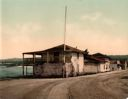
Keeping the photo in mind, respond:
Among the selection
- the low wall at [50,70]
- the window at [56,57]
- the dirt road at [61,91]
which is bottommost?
the dirt road at [61,91]

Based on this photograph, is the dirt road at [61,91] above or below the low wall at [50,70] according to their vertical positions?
below

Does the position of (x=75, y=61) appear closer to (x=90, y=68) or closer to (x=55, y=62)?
(x=55, y=62)

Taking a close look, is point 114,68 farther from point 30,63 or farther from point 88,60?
point 30,63

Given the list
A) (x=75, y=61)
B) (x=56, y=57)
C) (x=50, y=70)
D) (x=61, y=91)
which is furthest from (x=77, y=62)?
(x=61, y=91)

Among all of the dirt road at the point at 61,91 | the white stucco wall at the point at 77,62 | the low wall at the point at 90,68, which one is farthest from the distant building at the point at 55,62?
the dirt road at the point at 61,91

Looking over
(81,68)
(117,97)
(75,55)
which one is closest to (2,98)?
(117,97)

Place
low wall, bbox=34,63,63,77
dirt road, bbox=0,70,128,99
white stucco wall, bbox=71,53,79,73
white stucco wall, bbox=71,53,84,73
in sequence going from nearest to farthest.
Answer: dirt road, bbox=0,70,128,99 < low wall, bbox=34,63,63,77 < white stucco wall, bbox=71,53,79,73 < white stucco wall, bbox=71,53,84,73

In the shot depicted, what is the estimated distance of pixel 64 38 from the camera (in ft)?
171

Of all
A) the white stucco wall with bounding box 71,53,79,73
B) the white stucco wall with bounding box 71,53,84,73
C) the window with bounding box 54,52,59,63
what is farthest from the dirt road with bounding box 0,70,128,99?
the white stucco wall with bounding box 71,53,84,73

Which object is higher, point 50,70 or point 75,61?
point 75,61

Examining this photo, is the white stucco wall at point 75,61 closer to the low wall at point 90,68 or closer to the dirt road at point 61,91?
the low wall at point 90,68

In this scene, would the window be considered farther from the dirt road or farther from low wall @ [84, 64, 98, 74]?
the dirt road

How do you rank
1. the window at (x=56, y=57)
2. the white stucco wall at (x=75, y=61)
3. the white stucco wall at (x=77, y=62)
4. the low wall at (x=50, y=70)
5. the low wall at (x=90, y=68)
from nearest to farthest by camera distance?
the low wall at (x=50, y=70), the window at (x=56, y=57), the white stucco wall at (x=75, y=61), the white stucco wall at (x=77, y=62), the low wall at (x=90, y=68)

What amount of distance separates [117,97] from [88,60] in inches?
1906
